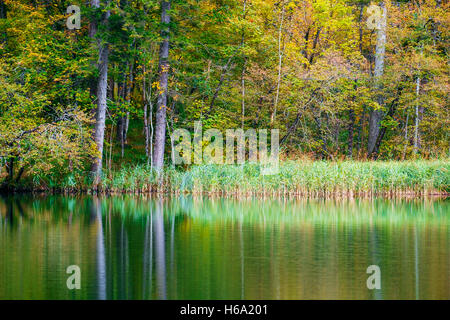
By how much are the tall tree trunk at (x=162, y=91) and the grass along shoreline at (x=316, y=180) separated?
1644 millimetres

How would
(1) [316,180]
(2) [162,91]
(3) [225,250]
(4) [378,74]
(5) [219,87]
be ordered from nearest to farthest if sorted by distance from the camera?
(3) [225,250] < (1) [316,180] < (2) [162,91] < (5) [219,87] < (4) [378,74]

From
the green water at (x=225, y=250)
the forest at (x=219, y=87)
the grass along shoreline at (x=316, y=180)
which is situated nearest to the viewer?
the green water at (x=225, y=250)

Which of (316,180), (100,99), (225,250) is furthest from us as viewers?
(100,99)

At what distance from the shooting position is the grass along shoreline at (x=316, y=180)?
2381 cm

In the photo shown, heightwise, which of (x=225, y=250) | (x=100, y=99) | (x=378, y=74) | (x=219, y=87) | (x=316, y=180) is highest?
(x=378, y=74)

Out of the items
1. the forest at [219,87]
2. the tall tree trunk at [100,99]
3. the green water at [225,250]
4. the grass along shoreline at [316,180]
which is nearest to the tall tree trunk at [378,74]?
the forest at [219,87]

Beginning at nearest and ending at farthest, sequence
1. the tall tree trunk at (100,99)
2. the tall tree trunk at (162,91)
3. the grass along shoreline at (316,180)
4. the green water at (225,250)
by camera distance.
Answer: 1. the green water at (225,250)
2. the grass along shoreline at (316,180)
3. the tall tree trunk at (100,99)
4. the tall tree trunk at (162,91)

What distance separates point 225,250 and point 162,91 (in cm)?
1514

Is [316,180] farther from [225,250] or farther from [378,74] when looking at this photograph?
[225,250]

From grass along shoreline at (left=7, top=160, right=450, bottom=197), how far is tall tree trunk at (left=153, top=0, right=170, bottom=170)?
164 cm

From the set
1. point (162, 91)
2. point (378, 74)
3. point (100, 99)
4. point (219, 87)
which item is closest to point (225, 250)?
point (162, 91)

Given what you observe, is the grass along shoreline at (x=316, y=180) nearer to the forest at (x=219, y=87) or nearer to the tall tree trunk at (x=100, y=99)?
the forest at (x=219, y=87)

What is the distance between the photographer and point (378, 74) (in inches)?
1243

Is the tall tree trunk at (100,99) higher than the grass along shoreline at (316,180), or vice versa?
the tall tree trunk at (100,99)
